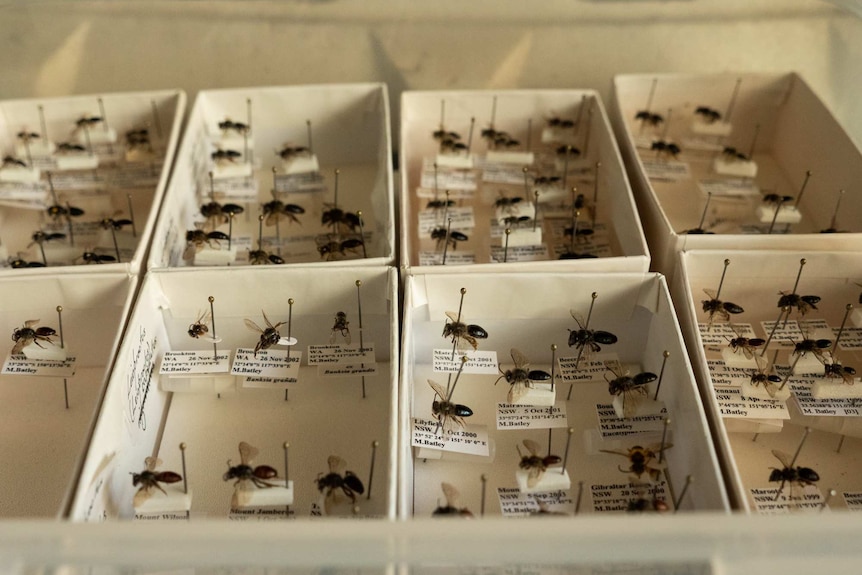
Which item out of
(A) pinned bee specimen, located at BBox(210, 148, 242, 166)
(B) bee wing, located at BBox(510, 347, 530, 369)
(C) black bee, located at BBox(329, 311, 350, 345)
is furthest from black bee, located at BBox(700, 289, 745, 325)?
(A) pinned bee specimen, located at BBox(210, 148, 242, 166)

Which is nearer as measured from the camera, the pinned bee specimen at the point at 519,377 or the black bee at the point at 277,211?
the pinned bee specimen at the point at 519,377

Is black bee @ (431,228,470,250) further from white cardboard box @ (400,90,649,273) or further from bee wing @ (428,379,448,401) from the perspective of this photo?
bee wing @ (428,379,448,401)

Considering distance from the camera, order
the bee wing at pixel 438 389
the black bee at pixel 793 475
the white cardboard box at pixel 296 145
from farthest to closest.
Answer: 1. the white cardboard box at pixel 296 145
2. the bee wing at pixel 438 389
3. the black bee at pixel 793 475

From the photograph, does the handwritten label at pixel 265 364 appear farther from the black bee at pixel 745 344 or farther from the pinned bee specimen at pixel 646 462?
the black bee at pixel 745 344

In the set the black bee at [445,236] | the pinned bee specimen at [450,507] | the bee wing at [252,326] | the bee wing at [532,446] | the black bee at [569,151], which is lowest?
the pinned bee specimen at [450,507]

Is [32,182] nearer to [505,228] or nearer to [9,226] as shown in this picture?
[9,226]

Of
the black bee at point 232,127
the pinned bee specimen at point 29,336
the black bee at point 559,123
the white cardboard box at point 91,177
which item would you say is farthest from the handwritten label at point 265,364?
the black bee at point 559,123

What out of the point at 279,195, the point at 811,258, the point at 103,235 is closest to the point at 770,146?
the point at 811,258
